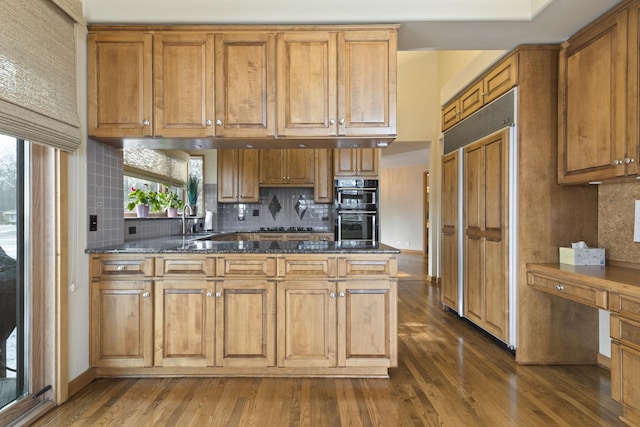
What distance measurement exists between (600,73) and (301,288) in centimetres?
240

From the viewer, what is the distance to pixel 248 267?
8.17 feet

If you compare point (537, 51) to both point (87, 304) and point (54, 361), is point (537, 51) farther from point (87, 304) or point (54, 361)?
point (54, 361)

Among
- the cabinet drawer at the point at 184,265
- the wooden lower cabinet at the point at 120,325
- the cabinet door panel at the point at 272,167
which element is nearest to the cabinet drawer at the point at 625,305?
the cabinet drawer at the point at 184,265

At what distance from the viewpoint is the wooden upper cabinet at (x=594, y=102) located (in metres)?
2.20

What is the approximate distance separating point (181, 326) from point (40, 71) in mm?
1722

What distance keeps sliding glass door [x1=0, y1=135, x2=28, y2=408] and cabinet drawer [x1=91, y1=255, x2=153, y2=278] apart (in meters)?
0.41

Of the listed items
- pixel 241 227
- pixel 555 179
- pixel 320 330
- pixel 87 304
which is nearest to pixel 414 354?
pixel 320 330

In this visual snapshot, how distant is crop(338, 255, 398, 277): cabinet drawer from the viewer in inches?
97.4

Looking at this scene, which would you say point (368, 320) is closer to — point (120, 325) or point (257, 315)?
point (257, 315)

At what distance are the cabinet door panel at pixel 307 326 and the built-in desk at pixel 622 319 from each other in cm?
153

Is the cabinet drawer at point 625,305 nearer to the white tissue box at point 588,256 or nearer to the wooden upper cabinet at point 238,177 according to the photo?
the white tissue box at point 588,256

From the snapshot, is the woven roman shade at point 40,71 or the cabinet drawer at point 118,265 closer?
the woven roman shade at point 40,71

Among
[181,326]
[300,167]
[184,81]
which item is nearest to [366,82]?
[184,81]

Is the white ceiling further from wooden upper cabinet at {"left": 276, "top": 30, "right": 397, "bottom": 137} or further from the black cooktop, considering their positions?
the black cooktop
